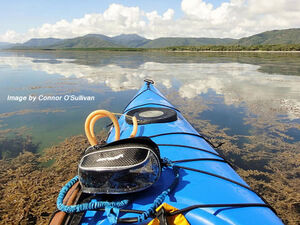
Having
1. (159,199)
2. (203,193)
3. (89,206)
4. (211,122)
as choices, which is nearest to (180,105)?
(211,122)

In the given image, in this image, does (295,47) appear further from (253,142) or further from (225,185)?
(225,185)

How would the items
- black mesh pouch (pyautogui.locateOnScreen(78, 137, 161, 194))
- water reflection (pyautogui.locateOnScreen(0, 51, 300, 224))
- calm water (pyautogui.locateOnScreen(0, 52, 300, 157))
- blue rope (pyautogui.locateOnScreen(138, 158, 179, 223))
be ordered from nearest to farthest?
1. blue rope (pyautogui.locateOnScreen(138, 158, 179, 223))
2. black mesh pouch (pyautogui.locateOnScreen(78, 137, 161, 194))
3. water reflection (pyautogui.locateOnScreen(0, 51, 300, 224))
4. calm water (pyautogui.locateOnScreen(0, 52, 300, 157))

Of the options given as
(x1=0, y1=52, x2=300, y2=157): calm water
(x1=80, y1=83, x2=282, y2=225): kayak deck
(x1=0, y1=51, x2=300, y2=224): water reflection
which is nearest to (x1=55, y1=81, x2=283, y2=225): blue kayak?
(x1=80, y1=83, x2=282, y2=225): kayak deck

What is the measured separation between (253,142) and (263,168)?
970 millimetres

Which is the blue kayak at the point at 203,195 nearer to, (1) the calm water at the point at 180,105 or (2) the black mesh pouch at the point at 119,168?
(2) the black mesh pouch at the point at 119,168

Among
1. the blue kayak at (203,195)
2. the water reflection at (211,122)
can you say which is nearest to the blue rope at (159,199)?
the blue kayak at (203,195)

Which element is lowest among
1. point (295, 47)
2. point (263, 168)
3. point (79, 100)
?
point (263, 168)

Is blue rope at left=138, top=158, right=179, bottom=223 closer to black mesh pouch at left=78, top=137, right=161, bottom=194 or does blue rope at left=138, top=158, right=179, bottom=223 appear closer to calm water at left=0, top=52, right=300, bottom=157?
black mesh pouch at left=78, top=137, right=161, bottom=194

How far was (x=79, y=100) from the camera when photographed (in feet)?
24.3

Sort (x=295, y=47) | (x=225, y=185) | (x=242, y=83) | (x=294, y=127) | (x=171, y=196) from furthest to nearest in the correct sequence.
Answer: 1. (x=295, y=47)
2. (x=242, y=83)
3. (x=294, y=127)
4. (x=225, y=185)
5. (x=171, y=196)

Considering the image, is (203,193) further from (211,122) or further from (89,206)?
(211,122)

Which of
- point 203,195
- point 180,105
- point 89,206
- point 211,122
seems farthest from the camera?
point 180,105

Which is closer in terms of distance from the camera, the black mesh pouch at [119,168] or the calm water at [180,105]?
the black mesh pouch at [119,168]

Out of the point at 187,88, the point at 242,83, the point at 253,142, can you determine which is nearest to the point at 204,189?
the point at 253,142
